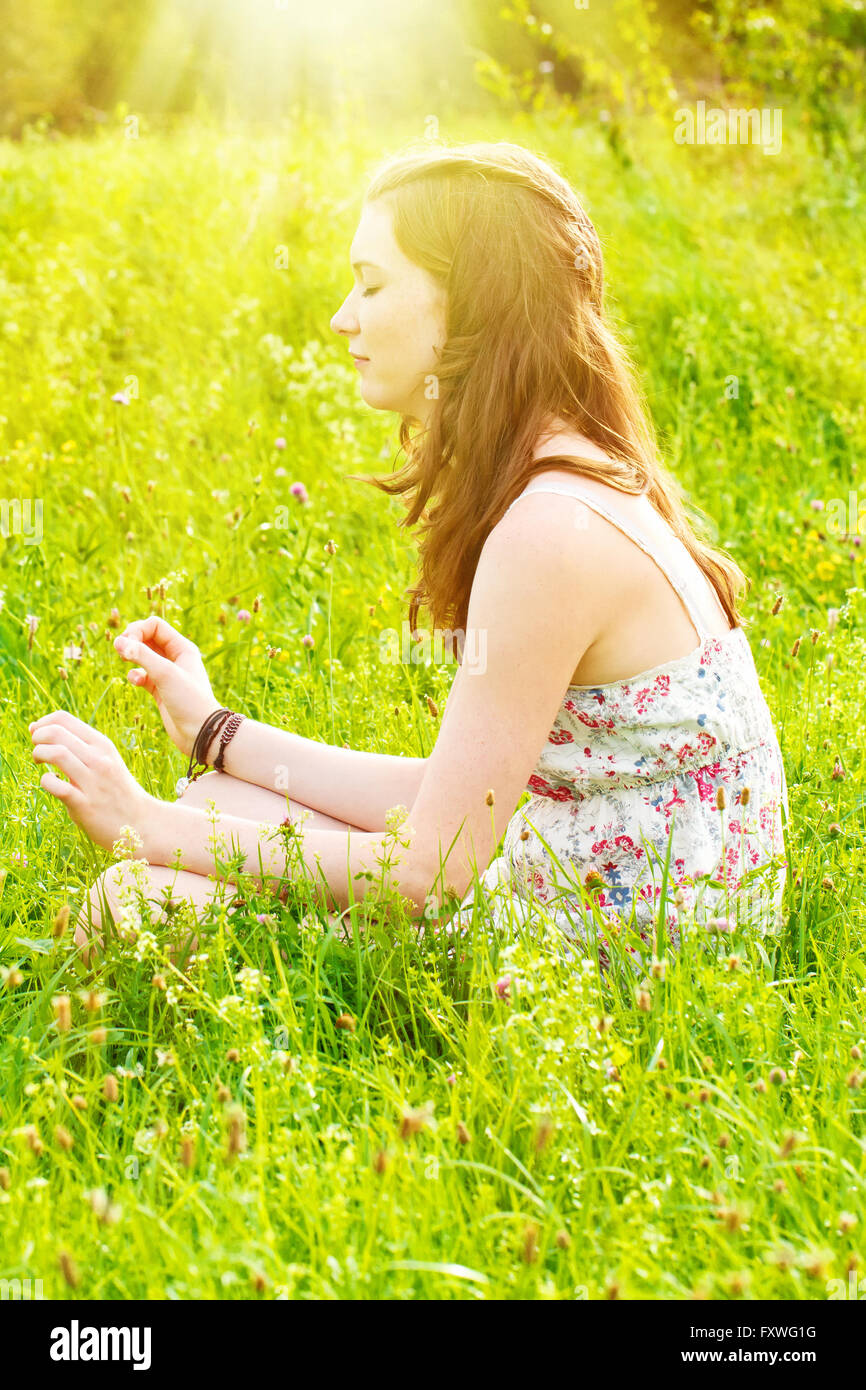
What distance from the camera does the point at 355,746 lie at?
3189 mm

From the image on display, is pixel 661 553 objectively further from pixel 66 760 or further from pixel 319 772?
pixel 66 760

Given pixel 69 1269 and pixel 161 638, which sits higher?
pixel 161 638

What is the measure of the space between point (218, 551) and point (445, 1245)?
107 inches

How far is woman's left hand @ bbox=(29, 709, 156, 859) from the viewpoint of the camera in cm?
223

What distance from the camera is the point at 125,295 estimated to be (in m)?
5.92

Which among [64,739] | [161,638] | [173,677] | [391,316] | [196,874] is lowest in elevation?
[196,874]

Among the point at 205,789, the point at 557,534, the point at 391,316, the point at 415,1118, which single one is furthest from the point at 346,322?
the point at 415,1118

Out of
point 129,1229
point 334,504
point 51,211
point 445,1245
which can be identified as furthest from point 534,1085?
point 51,211

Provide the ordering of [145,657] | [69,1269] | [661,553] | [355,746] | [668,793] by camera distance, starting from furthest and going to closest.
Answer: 1. [355,746]
2. [145,657]
3. [668,793]
4. [661,553]
5. [69,1269]

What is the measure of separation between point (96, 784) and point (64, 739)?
0.11 meters

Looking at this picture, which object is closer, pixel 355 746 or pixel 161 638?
pixel 161 638
